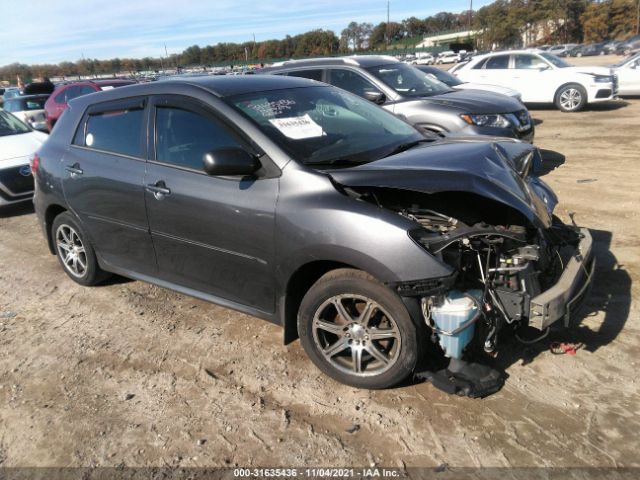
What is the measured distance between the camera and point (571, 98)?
1467 cm

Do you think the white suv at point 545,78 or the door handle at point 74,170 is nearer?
the door handle at point 74,170

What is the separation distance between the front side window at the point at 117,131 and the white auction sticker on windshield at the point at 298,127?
1.19 metres

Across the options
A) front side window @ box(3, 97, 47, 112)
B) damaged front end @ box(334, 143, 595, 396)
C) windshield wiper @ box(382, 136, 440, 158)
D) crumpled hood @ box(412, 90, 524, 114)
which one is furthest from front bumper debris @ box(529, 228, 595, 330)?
front side window @ box(3, 97, 47, 112)

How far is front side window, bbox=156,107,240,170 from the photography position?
11.8 ft

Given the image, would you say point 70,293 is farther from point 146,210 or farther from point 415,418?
point 415,418

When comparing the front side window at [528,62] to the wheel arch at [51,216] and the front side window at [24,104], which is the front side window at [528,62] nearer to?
the front side window at [24,104]

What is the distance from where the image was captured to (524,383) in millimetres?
3203

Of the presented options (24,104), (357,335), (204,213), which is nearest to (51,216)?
(204,213)

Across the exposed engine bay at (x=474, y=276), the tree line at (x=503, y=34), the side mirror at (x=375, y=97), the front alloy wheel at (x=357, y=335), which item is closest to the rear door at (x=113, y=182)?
the front alloy wheel at (x=357, y=335)

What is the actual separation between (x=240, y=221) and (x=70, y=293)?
2.48m

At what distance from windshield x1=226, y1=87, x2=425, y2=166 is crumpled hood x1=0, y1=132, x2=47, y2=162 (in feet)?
19.3

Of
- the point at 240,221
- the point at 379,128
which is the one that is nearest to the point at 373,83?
the point at 379,128

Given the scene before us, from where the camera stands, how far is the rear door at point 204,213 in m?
3.36

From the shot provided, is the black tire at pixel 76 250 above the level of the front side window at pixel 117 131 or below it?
below
